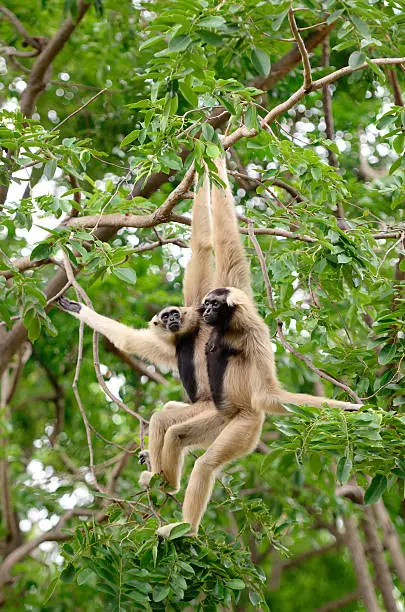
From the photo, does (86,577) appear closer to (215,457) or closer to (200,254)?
(215,457)

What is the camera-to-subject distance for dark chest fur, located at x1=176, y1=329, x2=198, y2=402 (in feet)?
19.9

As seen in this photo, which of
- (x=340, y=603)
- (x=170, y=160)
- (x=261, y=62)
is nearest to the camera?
(x=261, y=62)

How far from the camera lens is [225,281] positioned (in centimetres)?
574

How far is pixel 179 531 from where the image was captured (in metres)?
4.54

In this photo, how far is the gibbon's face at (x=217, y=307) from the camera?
533 cm

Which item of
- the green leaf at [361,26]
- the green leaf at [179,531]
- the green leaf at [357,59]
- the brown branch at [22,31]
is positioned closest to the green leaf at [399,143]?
the green leaf at [357,59]

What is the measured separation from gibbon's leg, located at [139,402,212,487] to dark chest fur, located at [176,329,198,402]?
0.43ft

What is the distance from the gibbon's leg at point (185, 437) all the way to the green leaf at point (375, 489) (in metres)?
1.72

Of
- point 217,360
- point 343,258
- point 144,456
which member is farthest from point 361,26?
point 144,456

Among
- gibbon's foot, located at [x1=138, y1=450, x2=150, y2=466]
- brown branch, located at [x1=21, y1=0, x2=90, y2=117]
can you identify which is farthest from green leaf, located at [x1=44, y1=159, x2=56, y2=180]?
brown branch, located at [x1=21, y1=0, x2=90, y2=117]

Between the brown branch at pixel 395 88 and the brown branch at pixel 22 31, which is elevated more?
the brown branch at pixel 22 31

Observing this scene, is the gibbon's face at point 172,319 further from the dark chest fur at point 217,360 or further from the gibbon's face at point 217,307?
the gibbon's face at point 217,307

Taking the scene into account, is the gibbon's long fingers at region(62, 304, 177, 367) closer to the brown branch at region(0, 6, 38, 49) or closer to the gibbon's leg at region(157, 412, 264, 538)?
the gibbon's leg at region(157, 412, 264, 538)

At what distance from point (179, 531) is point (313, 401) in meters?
1.04
